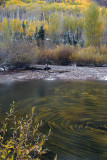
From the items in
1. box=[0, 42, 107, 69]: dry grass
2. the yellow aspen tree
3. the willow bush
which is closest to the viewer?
the willow bush

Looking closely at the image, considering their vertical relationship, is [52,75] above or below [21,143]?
below

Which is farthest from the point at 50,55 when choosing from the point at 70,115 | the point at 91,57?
the point at 70,115

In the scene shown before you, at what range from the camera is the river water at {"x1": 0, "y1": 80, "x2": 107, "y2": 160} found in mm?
6031

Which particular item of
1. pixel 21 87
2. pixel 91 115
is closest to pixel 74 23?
pixel 21 87

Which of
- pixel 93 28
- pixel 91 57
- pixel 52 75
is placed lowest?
pixel 52 75

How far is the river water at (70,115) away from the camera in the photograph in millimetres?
6031

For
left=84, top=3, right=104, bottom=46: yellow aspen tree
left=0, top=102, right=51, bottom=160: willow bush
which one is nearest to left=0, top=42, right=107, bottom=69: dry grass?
left=84, top=3, right=104, bottom=46: yellow aspen tree

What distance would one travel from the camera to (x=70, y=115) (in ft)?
30.5

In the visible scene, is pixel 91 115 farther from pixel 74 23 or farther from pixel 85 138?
pixel 74 23

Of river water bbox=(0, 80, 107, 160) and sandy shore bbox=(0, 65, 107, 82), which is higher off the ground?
river water bbox=(0, 80, 107, 160)

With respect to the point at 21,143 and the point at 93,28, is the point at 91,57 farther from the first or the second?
the point at 21,143

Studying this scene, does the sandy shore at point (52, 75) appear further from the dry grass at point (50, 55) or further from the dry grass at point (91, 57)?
the dry grass at point (91, 57)

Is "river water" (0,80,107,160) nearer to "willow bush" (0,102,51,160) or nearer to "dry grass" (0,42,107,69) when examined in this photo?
"willow bush" (0,102,51,160)

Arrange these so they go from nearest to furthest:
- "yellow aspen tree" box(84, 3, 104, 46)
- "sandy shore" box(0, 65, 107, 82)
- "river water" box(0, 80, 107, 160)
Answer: "river water" box(0, 80, 107, 160) → "sandy shore" box(0, 65, 107, 82) → "yellow aspen tree" box(84, 3, 104, 46)
